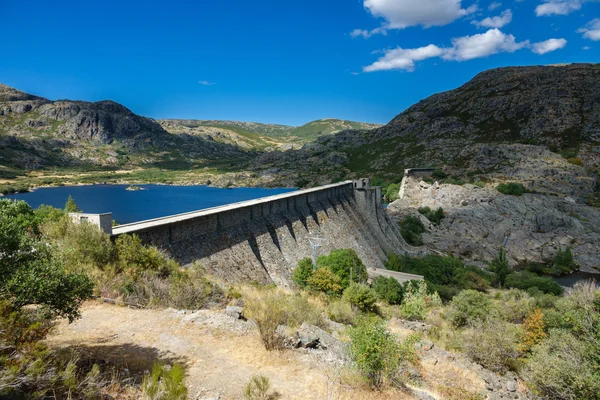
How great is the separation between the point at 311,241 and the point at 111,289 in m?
21.8

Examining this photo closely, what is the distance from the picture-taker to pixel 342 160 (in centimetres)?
14462

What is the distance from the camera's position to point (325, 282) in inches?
1039

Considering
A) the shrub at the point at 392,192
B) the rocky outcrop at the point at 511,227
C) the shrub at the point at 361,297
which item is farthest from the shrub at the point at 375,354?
the shrub at the point at 392,192

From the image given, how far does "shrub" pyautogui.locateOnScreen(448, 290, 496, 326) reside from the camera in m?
23.4

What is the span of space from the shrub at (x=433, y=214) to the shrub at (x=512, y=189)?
1333 centimetres

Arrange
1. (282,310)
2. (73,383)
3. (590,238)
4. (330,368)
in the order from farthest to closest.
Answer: (590,238) < (282,310) < (330,368) < (73,383)

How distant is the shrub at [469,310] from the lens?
76.6 feet

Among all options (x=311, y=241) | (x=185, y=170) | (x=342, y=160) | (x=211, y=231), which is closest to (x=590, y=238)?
(x=311, y=241)

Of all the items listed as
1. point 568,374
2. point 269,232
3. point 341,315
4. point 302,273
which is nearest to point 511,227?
point 302,273

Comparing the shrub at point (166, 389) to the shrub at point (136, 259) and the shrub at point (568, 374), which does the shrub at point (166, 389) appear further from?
the shrub at point (568, 374)

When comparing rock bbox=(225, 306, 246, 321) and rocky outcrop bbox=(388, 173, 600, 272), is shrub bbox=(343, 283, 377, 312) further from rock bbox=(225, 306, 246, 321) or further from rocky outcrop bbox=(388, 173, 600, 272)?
rocky outcrop bbox=(388, 173, 600, 272)

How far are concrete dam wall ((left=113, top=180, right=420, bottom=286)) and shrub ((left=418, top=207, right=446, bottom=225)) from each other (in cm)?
2066

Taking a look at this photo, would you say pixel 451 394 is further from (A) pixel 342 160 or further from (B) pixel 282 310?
(A) pixel 342 160

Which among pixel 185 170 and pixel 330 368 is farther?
pixel 185 170
